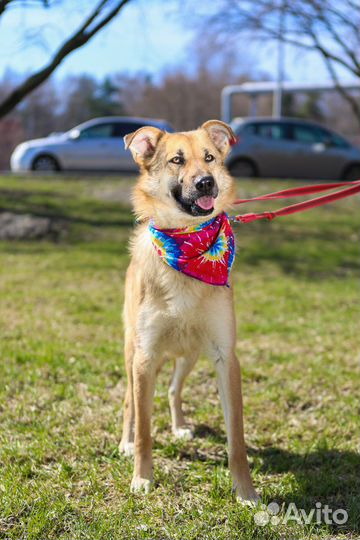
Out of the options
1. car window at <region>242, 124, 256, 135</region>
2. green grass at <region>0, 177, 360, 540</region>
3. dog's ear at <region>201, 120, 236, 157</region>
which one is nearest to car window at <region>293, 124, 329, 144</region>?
car window at <region>242, 124, 256, 135</region>

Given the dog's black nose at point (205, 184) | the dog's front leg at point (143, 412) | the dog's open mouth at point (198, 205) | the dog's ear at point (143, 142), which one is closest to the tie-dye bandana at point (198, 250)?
the dog's open mouth at point (198, 205)

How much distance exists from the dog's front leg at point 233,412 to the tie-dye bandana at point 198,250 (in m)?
0.46

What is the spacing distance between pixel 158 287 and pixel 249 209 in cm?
980

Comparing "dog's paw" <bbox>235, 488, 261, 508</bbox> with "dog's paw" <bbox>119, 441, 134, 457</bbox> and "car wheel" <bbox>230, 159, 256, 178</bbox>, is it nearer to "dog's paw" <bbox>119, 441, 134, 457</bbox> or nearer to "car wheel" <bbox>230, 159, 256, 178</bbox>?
"dog's paw" <bbox>119, 441, 134, 457</bbox>

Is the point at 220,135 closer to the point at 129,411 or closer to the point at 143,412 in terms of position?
the point at 143,412

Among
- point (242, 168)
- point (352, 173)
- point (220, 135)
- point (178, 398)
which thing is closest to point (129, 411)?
point (178, 398)

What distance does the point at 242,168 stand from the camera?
16594mm

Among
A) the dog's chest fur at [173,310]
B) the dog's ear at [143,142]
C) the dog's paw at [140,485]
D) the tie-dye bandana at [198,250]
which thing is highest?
the dog's ear at [143,142]

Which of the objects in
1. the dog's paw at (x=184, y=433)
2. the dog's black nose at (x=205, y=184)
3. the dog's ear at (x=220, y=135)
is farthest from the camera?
the dog's paw at (x=184, y=433)

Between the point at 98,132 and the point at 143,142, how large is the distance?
14573 millimetres

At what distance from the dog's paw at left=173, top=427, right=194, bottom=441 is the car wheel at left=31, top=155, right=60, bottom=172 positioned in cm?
1423

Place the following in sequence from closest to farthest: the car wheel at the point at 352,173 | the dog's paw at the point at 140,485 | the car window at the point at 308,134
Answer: the dog's paw at the point at 140,485 → the car wheel at the point at 352,173 → the car window at the point at 308,134

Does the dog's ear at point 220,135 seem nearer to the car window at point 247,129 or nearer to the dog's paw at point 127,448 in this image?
the dog's paw at point 127,448

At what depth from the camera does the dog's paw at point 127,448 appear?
11.8 feet
